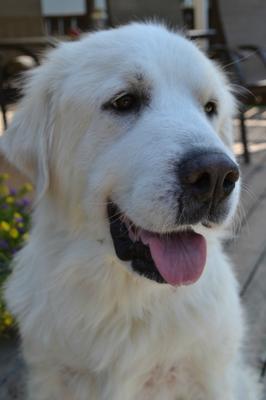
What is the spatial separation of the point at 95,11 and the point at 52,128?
7.09 meters

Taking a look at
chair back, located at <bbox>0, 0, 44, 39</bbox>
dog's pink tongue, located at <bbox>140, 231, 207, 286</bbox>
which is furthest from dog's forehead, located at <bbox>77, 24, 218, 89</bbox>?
chair back, located at <bbox>0, 0, 44, 39</bbox>

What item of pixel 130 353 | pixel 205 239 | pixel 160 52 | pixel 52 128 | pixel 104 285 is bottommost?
pixel 130 353

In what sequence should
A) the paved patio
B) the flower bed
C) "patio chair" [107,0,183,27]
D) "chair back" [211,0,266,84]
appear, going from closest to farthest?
the paved patio → the flower bed → "patio chair" [107,0,183,27] → "chair back" [211,0,266,84]

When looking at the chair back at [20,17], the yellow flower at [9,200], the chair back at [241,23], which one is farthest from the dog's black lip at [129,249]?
the chair back at [20,17]

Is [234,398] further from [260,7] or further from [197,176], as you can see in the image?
[260,7]

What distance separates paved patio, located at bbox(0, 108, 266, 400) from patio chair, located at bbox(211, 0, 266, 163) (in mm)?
655

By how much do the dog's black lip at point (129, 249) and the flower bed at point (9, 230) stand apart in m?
0.92

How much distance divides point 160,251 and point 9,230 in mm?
1297

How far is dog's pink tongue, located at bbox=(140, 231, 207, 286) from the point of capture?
1.77 meters

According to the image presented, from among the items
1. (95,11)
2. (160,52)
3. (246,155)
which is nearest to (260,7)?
(246,155)

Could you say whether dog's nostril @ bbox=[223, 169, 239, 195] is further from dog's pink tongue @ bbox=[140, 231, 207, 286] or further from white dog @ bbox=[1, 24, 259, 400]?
dog's pink tongue @ bbox=[140, 231, 207, 286]

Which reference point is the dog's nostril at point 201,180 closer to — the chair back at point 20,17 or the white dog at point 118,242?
the white dog at point 118,242

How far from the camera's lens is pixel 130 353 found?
1.92m

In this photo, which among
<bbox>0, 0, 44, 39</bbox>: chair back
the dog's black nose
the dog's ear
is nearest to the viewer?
the dog's black nose
